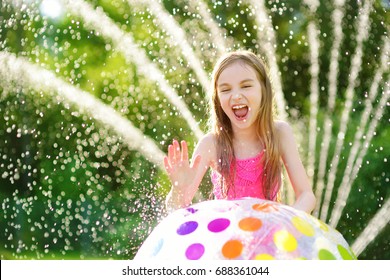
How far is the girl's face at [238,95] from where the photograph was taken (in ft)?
14.5

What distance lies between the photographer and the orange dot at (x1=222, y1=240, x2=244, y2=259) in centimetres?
312

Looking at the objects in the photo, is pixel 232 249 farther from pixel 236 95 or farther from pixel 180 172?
pixel 236 95

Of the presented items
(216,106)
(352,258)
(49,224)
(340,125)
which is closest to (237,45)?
(340,125)

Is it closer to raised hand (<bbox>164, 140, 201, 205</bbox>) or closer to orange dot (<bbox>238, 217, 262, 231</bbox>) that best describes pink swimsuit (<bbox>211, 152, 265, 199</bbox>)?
raised hand (<bbox>164, 140, 201, 205</bbox>)

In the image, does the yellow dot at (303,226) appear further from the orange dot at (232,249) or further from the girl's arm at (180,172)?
the girl's arm at (180,172)

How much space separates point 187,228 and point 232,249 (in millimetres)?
274

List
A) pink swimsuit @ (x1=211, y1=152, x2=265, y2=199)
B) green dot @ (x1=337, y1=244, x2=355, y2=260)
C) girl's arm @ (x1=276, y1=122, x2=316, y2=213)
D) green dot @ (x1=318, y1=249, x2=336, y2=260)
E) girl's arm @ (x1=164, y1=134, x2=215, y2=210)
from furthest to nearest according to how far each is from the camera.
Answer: pink swimsuit @ (x1=211, y1=152, x2=265, y2=199)
girl's arm @ (x1=276, y1=122, x2=316, y2=213)
girl's arm @ (x1=164, y1=134, x2=215, y2=210)
green dot @ (x1=337, y1=244, x2=355, y2=260)
green dot @ (x1=318, y1=249, x2=336, y2=260)

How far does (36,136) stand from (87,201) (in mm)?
1894

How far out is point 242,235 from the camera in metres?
3.18

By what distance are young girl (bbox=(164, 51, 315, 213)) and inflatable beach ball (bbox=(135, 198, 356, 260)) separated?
990 mm

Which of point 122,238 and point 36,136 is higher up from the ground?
point 36,136

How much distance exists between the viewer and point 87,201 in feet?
45.5

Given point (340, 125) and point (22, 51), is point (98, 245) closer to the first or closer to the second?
point (22, 51)

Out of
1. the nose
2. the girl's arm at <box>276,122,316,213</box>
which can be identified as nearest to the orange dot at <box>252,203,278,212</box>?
the girl's arm at <box>276,122,316,213</box>
